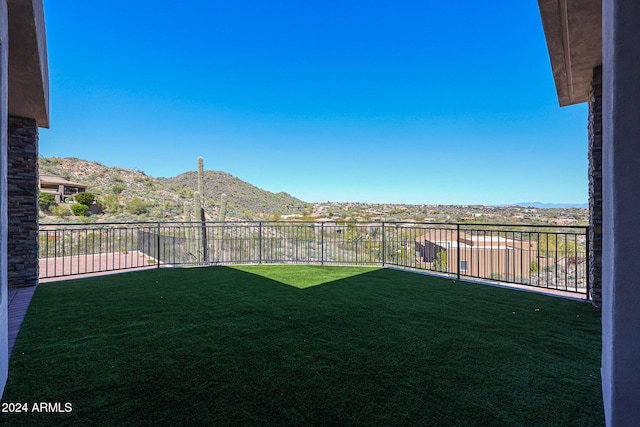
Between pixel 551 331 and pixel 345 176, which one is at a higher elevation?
pixel 345 176

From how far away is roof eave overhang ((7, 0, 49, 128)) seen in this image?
9.42 feet

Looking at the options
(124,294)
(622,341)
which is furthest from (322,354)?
(124,294)

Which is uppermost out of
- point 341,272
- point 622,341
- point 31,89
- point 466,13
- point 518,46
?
point 466,13

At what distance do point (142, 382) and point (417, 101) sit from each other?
867 inches

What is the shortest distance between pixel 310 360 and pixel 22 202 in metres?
5.84

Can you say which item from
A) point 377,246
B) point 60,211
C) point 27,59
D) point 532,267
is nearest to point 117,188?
point 60,211

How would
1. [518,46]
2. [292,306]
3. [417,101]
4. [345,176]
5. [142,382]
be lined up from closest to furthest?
[142,382]
[292,306]
[518,46]
[417,101]
[345,176]

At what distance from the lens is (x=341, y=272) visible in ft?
22.7

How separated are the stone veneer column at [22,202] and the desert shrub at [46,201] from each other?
16.4 m

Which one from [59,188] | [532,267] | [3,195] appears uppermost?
[59,188]

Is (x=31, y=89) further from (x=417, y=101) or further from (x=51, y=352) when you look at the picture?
(x=417, y=101)

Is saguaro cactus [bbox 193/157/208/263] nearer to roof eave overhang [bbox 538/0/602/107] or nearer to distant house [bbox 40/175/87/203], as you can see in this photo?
roof eave overhang [bbox 538/0/602/107]

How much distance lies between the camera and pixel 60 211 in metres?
18.5

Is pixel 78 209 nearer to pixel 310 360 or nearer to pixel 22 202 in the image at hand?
pixel 22 202
